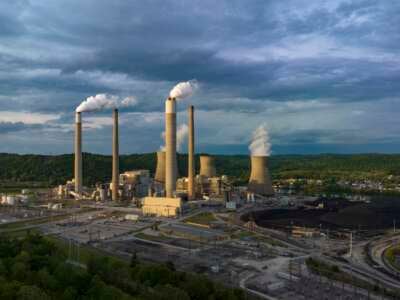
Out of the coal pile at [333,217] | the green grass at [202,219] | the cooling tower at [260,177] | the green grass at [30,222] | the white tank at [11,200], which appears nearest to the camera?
the coal pile at [333,217]

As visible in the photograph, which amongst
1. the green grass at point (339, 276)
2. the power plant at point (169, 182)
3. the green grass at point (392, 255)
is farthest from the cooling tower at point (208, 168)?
the green grass at point (339, 276)

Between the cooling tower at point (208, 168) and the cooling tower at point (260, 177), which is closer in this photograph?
the cooling tower at point (260, 177)

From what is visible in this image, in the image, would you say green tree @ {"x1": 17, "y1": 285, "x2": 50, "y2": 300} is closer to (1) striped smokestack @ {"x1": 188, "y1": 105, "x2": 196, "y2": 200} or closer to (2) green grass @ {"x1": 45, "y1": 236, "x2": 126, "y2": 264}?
(2) green grass @ {"x1": 45, "y1": 236, "x2": 126, "y2": 264}

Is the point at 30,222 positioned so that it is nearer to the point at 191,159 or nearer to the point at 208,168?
the point at 191,159

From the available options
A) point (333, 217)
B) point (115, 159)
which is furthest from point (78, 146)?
point (333, 217)

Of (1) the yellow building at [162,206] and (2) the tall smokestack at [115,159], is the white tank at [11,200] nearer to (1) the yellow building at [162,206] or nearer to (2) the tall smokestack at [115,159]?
(2) the tall smokestack at [115,159]

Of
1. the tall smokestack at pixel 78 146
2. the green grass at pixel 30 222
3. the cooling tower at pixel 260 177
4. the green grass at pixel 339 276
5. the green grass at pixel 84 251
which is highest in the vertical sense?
the tall smokestack at pixel 78 146
